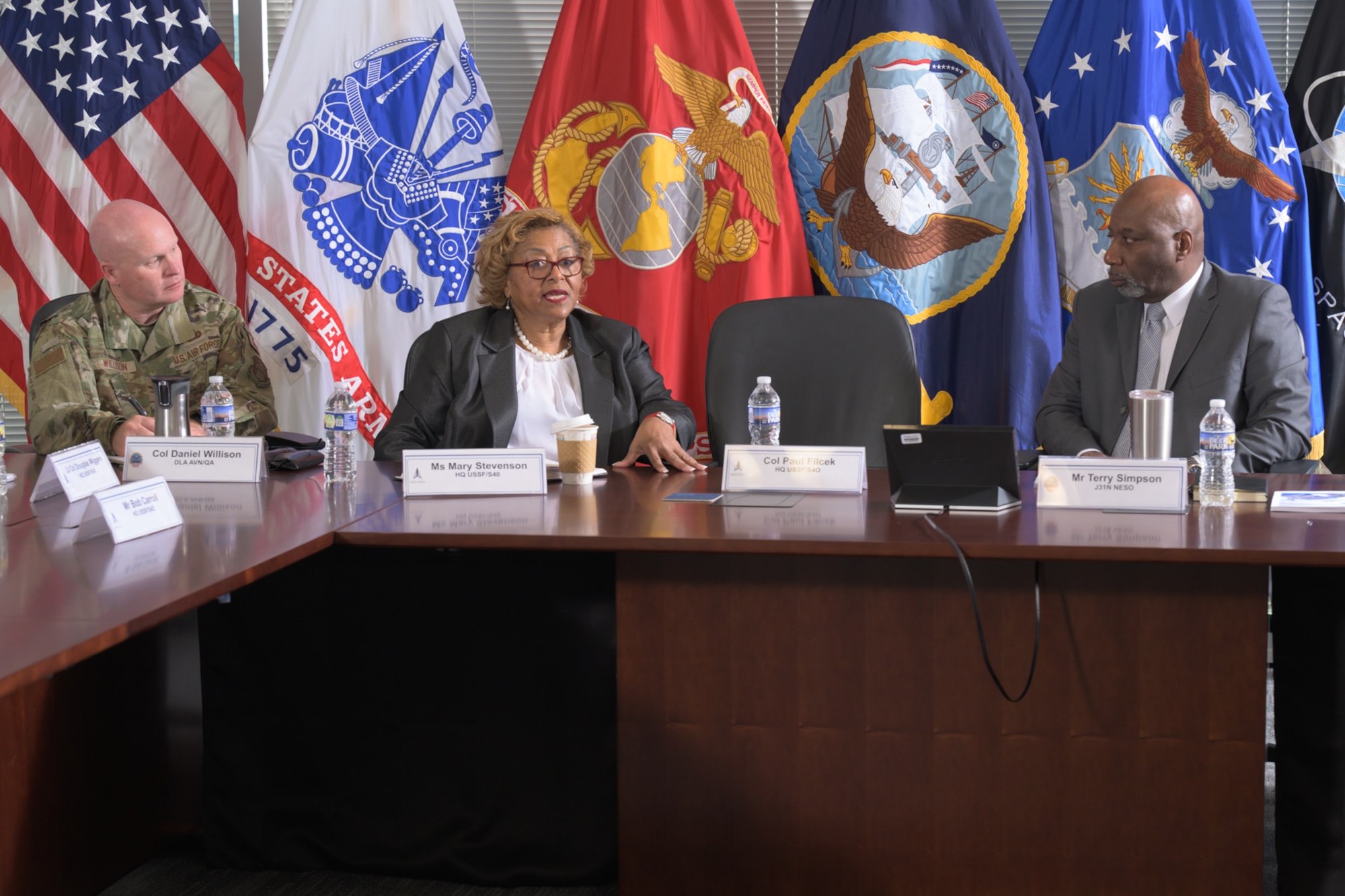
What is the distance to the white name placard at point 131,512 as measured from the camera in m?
1.54

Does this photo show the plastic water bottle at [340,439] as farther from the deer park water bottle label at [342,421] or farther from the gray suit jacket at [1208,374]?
the gray suit jacket at [1208,374]

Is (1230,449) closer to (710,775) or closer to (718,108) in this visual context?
(710,775)

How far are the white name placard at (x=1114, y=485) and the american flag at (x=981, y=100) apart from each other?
1837mm

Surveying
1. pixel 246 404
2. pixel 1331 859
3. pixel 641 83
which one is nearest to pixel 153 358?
pixel 246 404

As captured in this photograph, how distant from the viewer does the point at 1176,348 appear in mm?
2590

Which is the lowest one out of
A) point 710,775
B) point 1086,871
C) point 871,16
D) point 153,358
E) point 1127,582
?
point 1086,871

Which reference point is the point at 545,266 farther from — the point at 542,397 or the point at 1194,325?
the point at 1194,325

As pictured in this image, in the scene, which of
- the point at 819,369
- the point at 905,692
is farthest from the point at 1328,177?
the point at 905,692

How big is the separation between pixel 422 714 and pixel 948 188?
2.22m

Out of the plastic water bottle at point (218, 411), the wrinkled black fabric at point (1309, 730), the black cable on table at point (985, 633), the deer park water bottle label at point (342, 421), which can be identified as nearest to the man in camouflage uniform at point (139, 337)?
the plastic water bottle at point (218, 411)

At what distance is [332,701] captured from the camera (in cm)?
204

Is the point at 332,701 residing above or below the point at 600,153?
below

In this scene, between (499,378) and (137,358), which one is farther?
(137,358)

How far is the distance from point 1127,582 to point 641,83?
2.32m
